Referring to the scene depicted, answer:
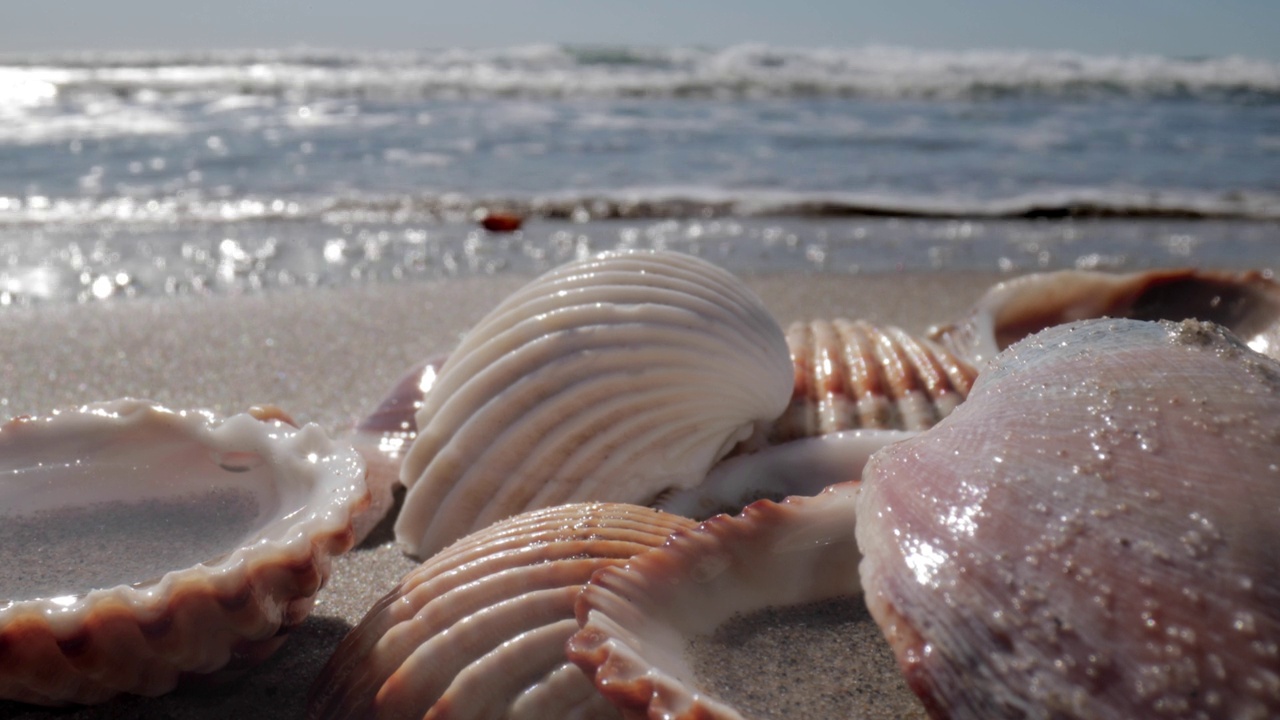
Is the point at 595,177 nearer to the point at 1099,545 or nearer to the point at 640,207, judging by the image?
the point at 640,207

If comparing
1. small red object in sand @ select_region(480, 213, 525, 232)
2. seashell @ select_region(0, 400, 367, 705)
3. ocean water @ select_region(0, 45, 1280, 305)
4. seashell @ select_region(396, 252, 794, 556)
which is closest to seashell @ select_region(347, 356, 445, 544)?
seashell @ select_region(396, 252, 794, 556)

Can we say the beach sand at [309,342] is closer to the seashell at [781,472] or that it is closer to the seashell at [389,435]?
the seashell at [389,435]

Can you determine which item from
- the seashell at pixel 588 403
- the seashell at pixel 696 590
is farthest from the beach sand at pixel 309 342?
the seashell at pixel 696 590

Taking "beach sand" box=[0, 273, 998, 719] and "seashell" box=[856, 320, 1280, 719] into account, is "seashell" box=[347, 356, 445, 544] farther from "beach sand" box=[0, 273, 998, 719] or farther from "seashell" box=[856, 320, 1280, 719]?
"seashell" box=[856, 320, 1280, 719]

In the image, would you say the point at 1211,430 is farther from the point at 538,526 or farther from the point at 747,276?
the point at 747,276

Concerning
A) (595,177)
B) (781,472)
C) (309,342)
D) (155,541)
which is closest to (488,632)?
(155,541)

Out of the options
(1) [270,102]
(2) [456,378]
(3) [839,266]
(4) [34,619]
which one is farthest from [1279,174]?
(1) [270,102]

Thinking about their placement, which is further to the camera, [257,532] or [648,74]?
[648,74]
